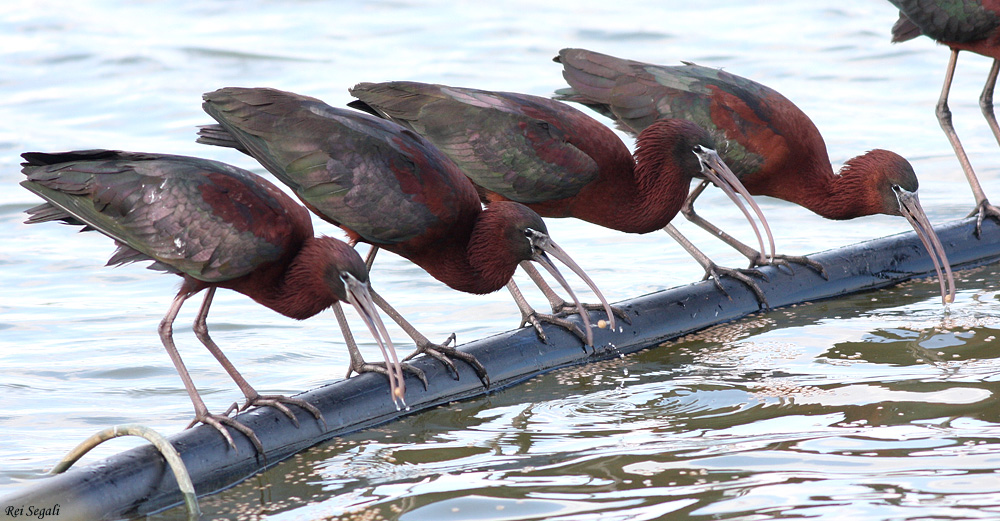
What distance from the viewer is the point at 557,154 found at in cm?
629

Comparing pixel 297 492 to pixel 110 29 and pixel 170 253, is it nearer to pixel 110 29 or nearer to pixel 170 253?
pixel 170 253

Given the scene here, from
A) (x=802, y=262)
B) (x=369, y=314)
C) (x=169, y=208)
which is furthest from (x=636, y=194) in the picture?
(x=169, y=208)

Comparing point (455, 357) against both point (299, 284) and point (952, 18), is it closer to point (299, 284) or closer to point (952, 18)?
point (299, 284)

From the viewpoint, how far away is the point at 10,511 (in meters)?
3.80

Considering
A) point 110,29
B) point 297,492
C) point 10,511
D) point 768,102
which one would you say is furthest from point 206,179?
point 110,29

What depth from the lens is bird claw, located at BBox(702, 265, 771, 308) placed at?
647 cm

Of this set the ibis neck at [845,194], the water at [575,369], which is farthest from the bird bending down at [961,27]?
the water at [575,369]

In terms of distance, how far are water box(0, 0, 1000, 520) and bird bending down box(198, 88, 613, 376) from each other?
60cm

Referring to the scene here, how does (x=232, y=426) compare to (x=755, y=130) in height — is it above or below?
Result: below

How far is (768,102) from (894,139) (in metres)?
5.18

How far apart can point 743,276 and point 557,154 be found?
113 centimetres

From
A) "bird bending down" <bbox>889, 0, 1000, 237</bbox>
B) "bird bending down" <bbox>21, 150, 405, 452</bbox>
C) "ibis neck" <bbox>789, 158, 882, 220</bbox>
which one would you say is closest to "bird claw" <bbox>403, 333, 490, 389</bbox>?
"bird bending down" <bbox>21, 150, 405, 452</bbox>

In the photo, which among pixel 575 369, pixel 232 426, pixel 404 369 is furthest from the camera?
pixel 575 369

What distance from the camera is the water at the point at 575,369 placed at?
4293mm
